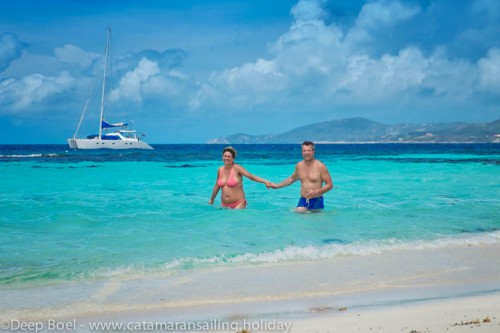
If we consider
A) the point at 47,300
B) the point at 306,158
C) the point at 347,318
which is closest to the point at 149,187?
the point at 306,158

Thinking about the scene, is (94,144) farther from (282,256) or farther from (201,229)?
(282,256)

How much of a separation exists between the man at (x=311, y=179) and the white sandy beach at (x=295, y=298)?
12.2ft

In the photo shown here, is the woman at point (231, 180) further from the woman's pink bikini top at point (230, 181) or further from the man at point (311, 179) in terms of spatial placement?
the man at point (311, 179)

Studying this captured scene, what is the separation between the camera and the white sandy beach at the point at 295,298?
162 inches

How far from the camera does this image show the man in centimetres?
1016

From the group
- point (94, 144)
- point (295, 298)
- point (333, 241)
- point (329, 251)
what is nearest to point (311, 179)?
point (333, 241)

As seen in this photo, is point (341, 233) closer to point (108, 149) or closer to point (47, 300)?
point (47, 300)

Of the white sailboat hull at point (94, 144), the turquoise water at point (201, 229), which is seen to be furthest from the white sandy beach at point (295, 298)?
the white sailboat hull at point (94, 144)

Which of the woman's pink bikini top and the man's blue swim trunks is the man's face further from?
the woman's pink bikini top

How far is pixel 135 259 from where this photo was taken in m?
6.72

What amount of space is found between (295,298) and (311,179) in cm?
550

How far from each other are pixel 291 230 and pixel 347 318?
457cm

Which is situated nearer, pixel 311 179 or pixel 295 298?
pixel 295 298

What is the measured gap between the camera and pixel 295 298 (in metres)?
4.95
